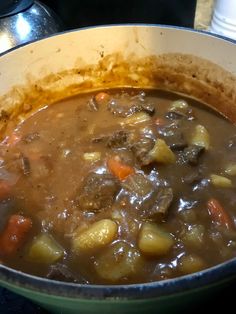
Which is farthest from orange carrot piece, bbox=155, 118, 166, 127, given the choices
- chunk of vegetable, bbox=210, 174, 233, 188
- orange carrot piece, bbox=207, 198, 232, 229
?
orange carrot piece, bbox=207, 198, 232, 229

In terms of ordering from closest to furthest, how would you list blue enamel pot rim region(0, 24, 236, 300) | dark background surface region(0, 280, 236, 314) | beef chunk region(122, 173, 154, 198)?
1. blue enamel pot rim region(0, 24, 236, 300)
2. dark background surface region(0, 280, 236, 314)
3. beef chunk region(122, 173, 154, 198)

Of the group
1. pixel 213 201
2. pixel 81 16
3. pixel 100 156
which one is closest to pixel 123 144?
pixel 100 156

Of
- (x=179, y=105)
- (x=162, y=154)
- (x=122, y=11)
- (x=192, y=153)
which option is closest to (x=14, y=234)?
(x=162, y=154)

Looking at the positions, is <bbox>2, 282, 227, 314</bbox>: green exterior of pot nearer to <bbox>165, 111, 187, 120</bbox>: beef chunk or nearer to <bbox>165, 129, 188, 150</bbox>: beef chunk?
<bbox>165, 129, 188, 150</bbox>: beef chunk

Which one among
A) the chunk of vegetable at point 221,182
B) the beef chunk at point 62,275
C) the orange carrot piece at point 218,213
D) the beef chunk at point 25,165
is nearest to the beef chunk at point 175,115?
the chunk of vegetable at point 221,182

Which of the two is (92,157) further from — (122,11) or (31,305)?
(122,11)

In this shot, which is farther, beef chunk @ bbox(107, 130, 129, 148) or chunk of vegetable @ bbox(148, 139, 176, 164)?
beef chunk @ bbox(107, 130, 129, 148)

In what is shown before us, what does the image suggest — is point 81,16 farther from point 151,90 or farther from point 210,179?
point 210,179

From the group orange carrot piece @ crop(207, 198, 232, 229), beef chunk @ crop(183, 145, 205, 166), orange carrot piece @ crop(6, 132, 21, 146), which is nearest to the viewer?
orange carrot piece @ crop(207, 198, 232, 229)
